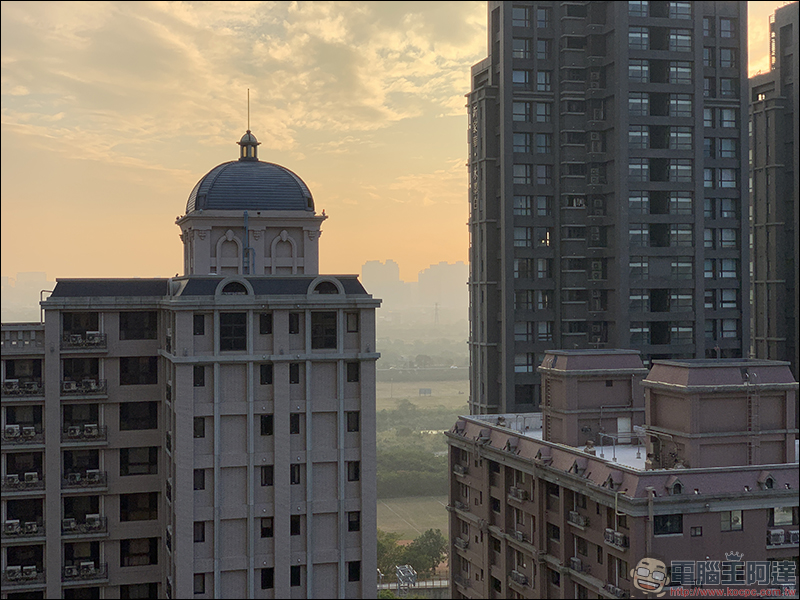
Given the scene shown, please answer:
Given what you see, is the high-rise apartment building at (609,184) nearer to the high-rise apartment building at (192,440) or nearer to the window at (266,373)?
the high-rise apartment building at (192,440)

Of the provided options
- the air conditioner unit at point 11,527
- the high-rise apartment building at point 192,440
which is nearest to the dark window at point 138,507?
the high-rise apartment building at point 192,440

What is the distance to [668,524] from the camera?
35750 mm

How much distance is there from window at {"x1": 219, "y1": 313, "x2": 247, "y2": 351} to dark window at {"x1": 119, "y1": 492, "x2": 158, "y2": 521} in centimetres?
984

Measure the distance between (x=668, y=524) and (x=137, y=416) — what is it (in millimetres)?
27501

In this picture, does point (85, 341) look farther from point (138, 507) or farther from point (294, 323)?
point (294, 323)

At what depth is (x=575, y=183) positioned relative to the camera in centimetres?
6819

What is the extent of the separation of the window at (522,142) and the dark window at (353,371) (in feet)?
106

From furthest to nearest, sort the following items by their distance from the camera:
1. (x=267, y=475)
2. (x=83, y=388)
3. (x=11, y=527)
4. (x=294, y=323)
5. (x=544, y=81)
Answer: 1. (x=544, y=81)
2. (x=83, y=388)
3. (x=294, y=323)
4. (x=11, y=527)
5. (x=267, y=475)

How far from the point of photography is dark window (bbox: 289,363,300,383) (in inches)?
1625

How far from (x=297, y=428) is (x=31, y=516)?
14.7 meters

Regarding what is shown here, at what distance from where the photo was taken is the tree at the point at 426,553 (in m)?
79.4

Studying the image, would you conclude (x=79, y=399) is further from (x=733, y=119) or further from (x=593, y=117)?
(x=733, y=119)

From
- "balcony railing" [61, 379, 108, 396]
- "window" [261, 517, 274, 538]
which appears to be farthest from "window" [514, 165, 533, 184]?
"balcony railing" [61, 379, 108, 396]

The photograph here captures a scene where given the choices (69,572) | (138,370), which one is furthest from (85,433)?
(69,572)
